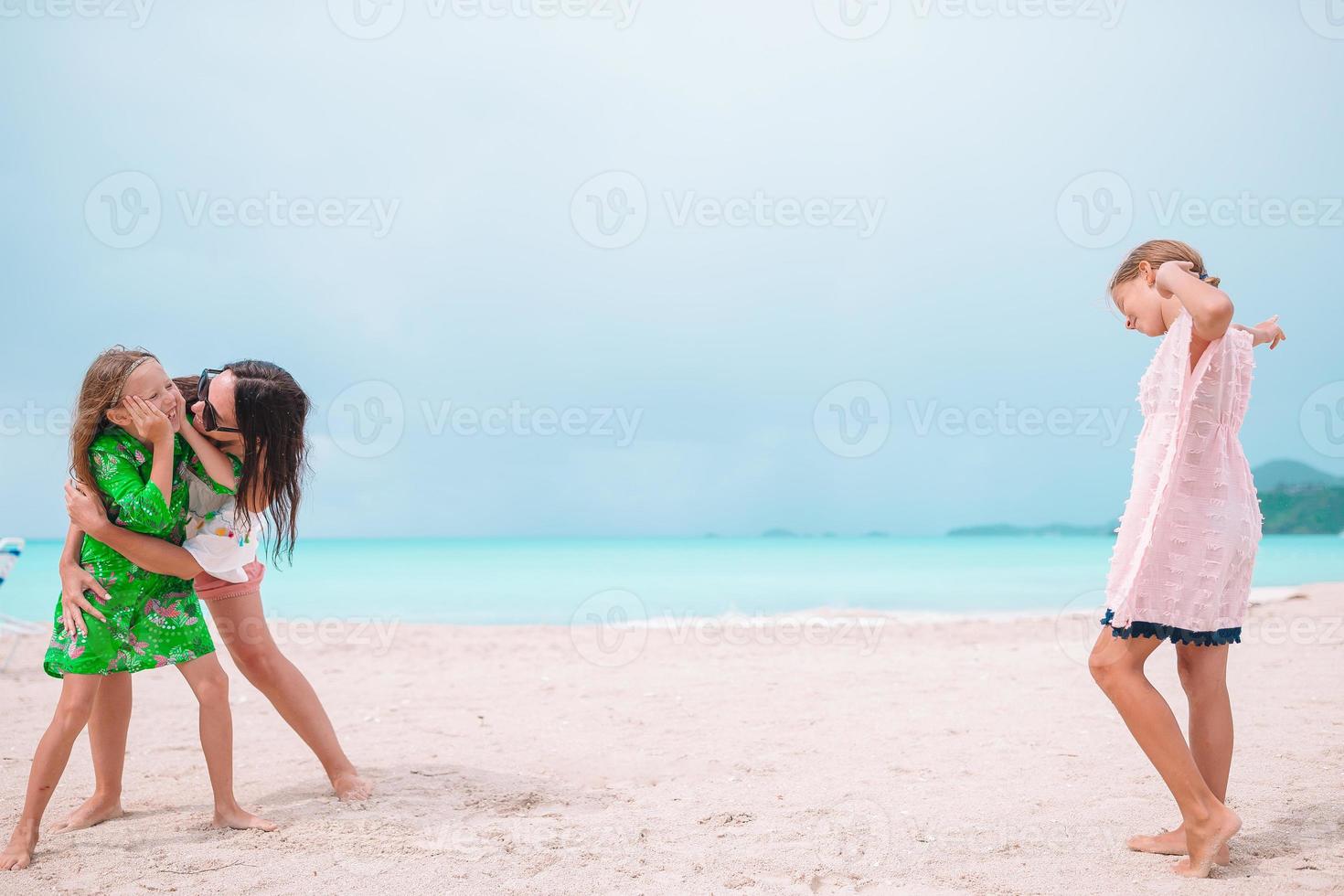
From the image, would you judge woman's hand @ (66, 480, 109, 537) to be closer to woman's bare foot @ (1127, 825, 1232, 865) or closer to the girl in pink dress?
the girl in pink dress

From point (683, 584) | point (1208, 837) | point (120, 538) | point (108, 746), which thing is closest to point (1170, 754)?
point (1208, 837)

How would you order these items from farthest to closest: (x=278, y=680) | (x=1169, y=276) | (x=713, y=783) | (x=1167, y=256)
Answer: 1. (x=713, y=783)
2. (x=278, y=680)
3. (x=1167, y=256)
4. (x=1169, y=276)

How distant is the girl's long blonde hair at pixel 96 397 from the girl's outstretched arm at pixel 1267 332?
12.5ft

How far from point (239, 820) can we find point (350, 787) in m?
0.48

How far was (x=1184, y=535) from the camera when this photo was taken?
2.70 metres

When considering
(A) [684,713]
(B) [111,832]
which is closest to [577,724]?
(A) [684,713]

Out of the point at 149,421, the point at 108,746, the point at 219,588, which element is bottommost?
the point at 108,746

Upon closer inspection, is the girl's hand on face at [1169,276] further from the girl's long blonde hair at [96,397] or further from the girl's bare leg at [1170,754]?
the girl's long blonde hair at [96,397]

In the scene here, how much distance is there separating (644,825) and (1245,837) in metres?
2.09

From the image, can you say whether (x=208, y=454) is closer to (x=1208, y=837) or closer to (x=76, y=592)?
(x=76, y=592)

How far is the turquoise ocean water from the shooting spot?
1532 cm

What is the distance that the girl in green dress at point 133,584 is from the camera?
3.05 m

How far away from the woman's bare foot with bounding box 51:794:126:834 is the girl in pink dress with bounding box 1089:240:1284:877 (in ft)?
12.2

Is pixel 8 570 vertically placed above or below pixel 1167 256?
below
